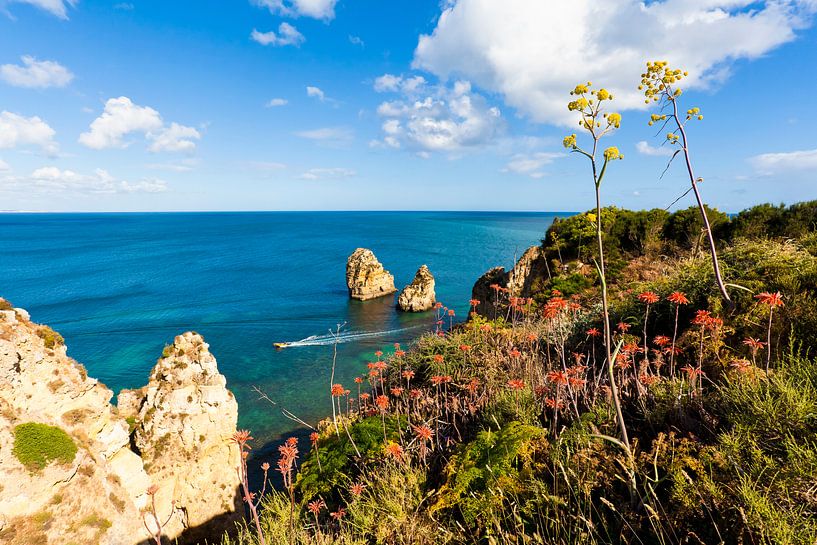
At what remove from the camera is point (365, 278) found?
176ft

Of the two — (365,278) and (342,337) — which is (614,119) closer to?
(342,337)

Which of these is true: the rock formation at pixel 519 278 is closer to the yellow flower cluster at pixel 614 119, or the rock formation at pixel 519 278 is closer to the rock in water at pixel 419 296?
the yellow flower cluster at pixel 614 119

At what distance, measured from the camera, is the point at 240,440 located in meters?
4.12

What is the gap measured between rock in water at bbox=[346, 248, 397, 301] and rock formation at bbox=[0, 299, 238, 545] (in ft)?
134

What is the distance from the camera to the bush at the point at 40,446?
7.14 meters

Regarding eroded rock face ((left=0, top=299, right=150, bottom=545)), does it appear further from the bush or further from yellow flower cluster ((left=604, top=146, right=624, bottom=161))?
yellow flower cluster ((left=604, top=146, right=624, bottom=161))

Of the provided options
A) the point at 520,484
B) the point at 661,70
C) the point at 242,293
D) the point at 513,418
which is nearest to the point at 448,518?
the point at 520,484

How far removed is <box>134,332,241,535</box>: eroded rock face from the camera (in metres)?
10.3

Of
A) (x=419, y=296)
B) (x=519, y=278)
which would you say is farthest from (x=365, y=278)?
(x=519, y=278)

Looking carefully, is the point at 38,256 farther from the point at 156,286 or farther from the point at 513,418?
the point at 513,418

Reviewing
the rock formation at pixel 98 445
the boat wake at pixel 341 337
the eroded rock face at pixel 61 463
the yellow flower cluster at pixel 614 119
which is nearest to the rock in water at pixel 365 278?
the boat wake at pixel 341 337

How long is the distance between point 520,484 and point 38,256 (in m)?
136

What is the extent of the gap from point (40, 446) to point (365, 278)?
1822 inches

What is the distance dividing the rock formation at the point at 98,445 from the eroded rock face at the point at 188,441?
1.1 inches
